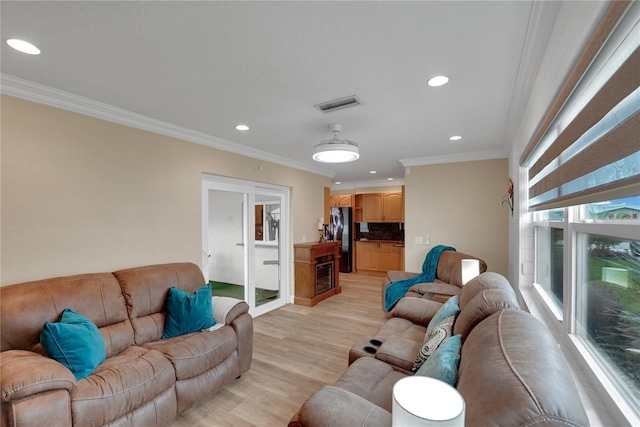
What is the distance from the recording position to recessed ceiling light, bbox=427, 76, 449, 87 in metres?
1.97

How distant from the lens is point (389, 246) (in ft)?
23.8

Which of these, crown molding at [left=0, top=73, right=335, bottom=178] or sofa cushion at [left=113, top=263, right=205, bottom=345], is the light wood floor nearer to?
sofa cushion at [left=113, top=263, right=205, bottom=345]

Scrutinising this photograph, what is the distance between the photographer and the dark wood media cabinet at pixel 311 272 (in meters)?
4.87

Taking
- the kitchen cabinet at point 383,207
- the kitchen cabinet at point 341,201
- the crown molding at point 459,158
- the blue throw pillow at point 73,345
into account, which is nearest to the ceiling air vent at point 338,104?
the blue throw pillow at point 73,345

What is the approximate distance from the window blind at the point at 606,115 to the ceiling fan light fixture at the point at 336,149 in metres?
1.68

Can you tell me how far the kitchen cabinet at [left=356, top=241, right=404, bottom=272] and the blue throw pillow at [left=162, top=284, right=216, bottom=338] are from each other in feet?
17.8

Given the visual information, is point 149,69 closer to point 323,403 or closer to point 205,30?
point 205,30

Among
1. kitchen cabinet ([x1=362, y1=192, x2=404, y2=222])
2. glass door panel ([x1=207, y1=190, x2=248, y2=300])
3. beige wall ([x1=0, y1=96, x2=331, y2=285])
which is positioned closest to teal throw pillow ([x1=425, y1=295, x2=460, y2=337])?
beige wall ([x1=0, y1=96, x2=331, y2=285])

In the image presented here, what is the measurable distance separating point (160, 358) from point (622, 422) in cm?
242

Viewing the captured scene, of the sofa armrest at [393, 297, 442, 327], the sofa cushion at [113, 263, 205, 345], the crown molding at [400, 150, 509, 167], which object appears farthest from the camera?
the crown molding at [400, 150, 509, 167]

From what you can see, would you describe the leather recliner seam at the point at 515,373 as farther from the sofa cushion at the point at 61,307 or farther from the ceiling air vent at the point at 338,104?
the sofa cushion at the point at 61,307

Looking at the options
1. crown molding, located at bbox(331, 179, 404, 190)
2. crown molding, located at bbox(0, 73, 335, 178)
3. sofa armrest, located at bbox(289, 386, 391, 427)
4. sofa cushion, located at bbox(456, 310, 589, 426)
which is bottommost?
sofa armrest, located at bbox(289, 386, 391, 427)

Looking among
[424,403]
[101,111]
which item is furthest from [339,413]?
[101,111]

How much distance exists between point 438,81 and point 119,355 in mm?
3180
